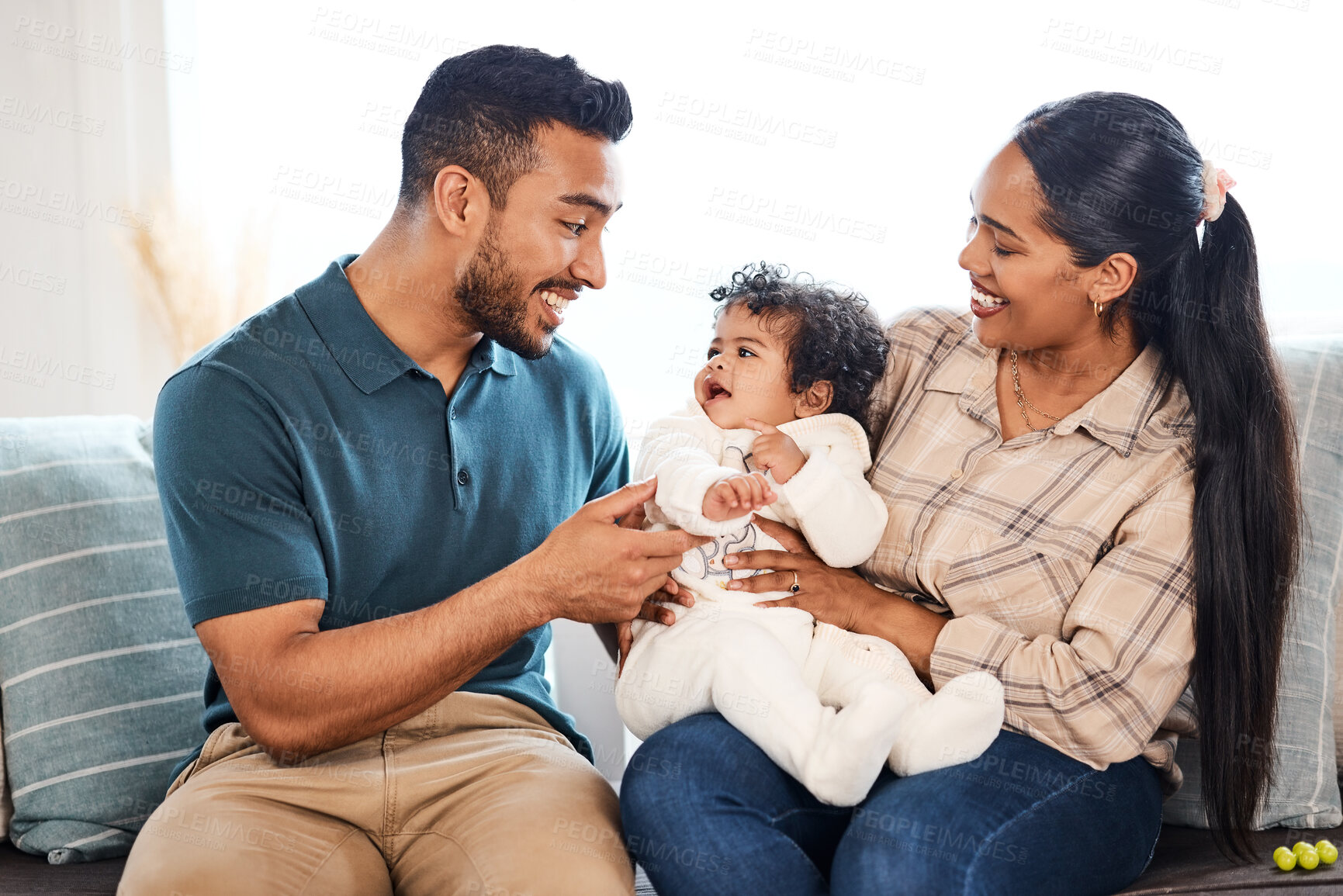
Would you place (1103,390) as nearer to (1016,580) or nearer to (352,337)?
(1016,580)

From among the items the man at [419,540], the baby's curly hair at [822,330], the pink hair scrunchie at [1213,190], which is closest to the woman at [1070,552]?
the pink hair scrunchie at [1213,190]

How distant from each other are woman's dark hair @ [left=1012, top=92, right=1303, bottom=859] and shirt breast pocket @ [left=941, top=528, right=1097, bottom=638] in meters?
0.16

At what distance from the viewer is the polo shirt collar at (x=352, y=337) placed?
1.54m

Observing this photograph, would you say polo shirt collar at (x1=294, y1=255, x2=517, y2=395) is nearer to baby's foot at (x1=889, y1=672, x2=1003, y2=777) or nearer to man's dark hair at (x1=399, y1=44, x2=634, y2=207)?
man's dark hair at (x1=399, y1=44, x2=634, y2=207)

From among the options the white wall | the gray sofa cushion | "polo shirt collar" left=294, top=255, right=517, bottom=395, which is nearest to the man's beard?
"polo shirt collar" left=294, top=255, right=517, bottom=395

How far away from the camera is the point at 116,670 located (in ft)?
5.42

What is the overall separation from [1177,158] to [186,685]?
175cm

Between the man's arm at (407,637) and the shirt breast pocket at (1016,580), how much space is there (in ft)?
1.42

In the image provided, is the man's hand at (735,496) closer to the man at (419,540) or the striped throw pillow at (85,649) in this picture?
the man at (419,540)

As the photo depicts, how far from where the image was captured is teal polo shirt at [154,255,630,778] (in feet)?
4.51

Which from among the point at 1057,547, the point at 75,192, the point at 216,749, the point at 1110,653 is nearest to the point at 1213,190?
the point at 1057,547

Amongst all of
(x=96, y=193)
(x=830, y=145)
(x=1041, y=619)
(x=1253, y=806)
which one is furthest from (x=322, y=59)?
(x=1253, y=806)

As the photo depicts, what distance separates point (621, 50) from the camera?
275 cm

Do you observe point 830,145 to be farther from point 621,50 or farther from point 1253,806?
point 1253,806
